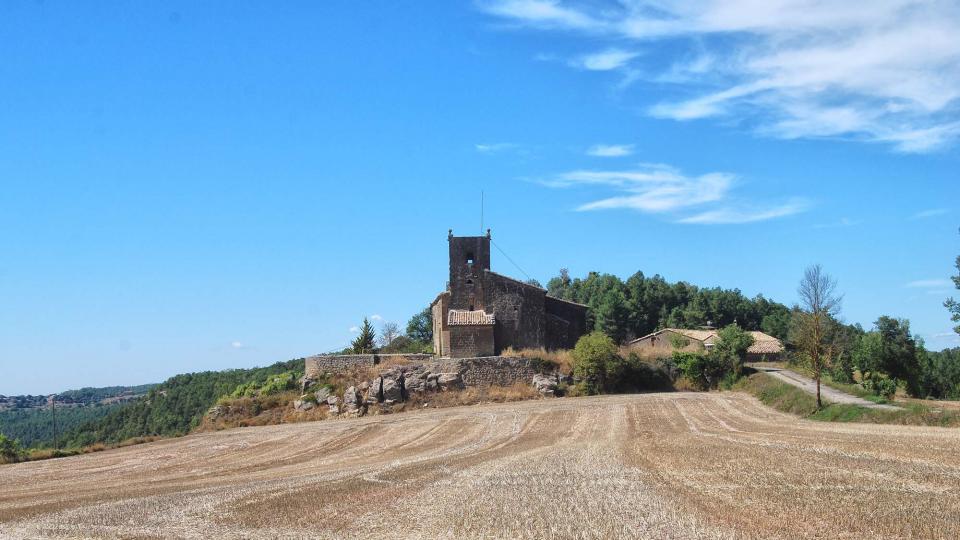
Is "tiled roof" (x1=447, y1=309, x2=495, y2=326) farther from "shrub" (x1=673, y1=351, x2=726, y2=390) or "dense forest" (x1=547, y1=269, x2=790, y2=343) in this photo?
"dense forest" (x1=547, y1=269, x2=790, y2=343)

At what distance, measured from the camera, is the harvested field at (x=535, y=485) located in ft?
53.8

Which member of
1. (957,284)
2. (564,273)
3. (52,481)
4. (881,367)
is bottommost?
(52,481)

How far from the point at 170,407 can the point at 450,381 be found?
77684mm

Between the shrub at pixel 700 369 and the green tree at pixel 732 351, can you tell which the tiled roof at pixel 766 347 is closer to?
the green tree at pixel 732 351

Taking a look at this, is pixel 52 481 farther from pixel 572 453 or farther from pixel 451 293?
pixel 451 293

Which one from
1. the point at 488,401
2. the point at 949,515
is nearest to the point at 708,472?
the point at 949,515

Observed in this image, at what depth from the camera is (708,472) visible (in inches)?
894

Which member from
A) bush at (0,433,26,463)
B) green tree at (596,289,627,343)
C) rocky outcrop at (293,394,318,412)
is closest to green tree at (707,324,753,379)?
rocky outcrop at (293,394,318,412)

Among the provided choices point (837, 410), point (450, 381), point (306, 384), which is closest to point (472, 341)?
point (450, 381)

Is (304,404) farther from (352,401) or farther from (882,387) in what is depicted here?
(882,387)

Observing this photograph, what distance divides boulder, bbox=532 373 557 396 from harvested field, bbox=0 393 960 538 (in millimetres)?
14012

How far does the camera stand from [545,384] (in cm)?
5609

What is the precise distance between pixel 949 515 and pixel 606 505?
6.67m

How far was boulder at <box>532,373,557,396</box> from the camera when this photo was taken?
55.9 m
